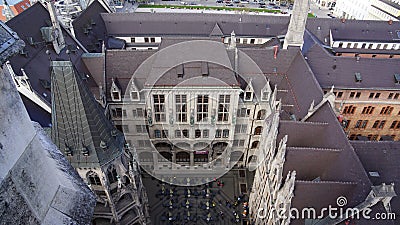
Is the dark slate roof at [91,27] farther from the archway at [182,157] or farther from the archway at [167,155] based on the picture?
the archway at [182,157]

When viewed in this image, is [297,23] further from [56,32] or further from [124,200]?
[124,200]

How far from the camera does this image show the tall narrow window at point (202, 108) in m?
40.6

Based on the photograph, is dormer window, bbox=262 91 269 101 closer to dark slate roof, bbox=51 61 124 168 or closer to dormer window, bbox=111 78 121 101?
dormer window, bbox=111 78 121 101

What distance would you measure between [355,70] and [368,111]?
768cm

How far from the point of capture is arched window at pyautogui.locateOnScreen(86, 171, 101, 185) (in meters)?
25.7

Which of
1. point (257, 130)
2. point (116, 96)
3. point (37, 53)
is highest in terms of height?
point (37, 53)

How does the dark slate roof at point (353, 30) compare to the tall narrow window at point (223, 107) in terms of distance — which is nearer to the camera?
the tall narrow window at point (223, 107)

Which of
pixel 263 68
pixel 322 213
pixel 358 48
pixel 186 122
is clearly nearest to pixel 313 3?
pixel 358 48

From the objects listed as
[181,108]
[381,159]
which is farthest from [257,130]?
[381,159]

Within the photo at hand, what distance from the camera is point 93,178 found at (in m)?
26.1

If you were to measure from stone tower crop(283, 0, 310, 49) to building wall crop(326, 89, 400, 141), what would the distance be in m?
9.51

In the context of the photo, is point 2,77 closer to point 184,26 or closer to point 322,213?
point 322,213

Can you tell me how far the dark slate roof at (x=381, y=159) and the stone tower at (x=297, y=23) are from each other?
2176 centimetres

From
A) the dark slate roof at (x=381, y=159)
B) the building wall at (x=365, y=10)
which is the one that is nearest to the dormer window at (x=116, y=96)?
the dark slate roof at (x=381, y=159)
